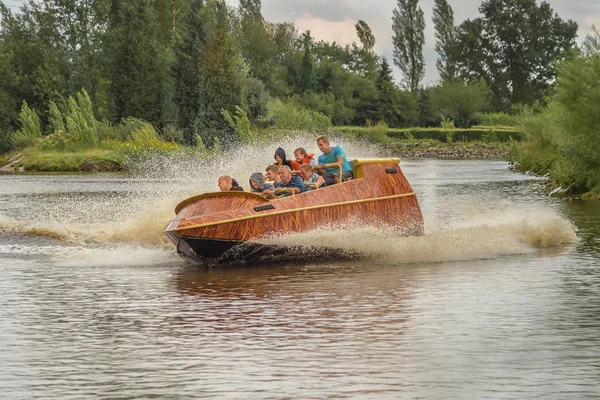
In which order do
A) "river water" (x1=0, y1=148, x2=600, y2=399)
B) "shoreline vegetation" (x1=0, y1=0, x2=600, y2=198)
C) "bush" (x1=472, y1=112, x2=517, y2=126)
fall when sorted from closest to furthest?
1. "river water" (x1=0, y1=148, x2=600, y2=399)
2. "shoreline vegetation" (x1=0, y1=0, x2=600, y2=198)
3. "bush" (x1=472, y1=112, x2=517, y2=126)

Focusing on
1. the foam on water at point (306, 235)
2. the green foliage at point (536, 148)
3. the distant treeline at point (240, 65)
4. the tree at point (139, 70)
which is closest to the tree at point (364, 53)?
the distant treeline at point (240, 65)

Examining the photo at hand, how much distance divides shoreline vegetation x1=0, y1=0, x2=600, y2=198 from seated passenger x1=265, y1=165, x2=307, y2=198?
17977mm

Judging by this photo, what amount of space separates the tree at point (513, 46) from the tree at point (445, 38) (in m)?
0.84

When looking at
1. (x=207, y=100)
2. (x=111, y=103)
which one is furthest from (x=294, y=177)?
(x=111, y=103)

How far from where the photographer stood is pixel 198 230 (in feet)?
51.5

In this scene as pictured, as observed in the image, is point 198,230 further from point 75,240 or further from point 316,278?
point 75,240

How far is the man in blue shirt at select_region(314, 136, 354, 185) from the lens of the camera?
56.7 feet

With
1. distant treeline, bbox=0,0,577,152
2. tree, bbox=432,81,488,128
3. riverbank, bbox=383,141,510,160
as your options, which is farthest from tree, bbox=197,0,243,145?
tree, bbox=432,81,488,128

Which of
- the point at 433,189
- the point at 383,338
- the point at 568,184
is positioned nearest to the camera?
the point at 383,338

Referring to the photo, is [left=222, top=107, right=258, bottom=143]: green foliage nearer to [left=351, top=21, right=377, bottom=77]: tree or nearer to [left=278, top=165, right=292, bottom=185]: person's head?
[left=278, top=165, right=292, bottom=185]: person's head

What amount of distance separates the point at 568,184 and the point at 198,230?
846 inches

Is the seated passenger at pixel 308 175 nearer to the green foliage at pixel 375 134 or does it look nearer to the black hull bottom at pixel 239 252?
the black hull bottom at pixel 239 252

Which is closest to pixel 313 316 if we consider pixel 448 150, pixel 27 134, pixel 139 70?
pixel 27 134

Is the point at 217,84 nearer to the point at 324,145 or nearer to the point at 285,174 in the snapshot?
the point at 324,145
